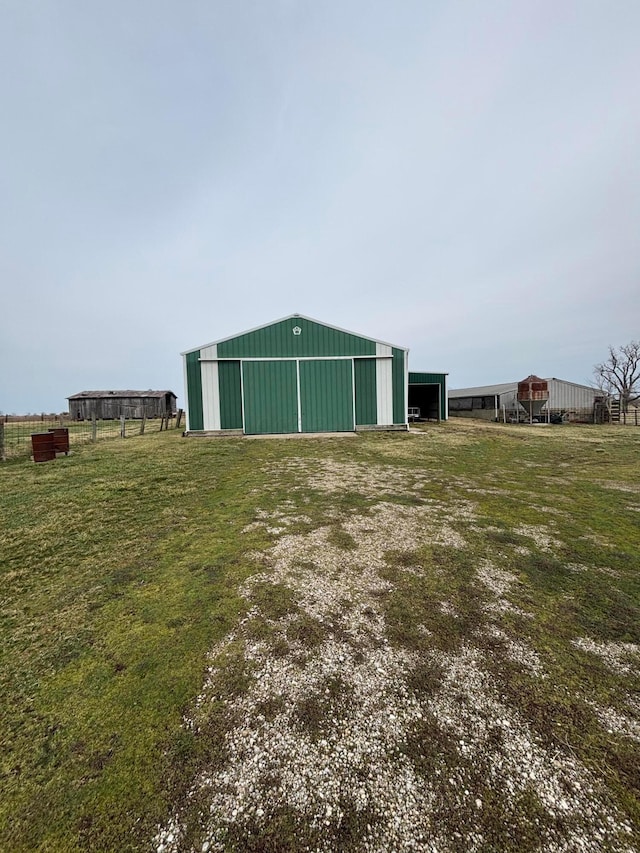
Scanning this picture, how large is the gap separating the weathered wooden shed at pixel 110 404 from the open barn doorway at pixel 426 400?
23.0 m

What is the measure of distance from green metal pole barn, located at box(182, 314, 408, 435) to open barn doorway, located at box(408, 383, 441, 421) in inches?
426

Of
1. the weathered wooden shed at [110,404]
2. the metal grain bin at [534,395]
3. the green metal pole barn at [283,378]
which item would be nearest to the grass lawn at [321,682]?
the green metal pole barn at [283,378]

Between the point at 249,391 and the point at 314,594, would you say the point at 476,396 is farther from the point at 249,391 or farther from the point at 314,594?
the point at 314,594

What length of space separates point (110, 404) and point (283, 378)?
2685cm

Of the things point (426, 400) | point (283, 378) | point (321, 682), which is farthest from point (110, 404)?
point (321, 682)

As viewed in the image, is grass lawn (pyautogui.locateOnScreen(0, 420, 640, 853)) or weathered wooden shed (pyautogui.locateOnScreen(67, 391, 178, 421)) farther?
weathered wooden shed (pyautogui.locateOnScreen(67, 391, 178, 421))

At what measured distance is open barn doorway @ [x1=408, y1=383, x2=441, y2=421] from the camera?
85.7ft

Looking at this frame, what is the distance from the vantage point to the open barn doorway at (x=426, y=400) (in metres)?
26.1

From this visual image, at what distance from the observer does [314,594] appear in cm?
334

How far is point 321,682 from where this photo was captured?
92.8 inches

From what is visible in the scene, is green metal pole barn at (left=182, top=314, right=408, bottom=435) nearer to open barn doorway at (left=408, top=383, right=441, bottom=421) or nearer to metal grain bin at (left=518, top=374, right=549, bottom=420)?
open barn doorway at (left=408, top=383, right=441, bottom=421)

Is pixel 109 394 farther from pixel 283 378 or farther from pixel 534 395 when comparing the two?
pixel 534 395

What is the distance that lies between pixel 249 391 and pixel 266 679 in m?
13.8

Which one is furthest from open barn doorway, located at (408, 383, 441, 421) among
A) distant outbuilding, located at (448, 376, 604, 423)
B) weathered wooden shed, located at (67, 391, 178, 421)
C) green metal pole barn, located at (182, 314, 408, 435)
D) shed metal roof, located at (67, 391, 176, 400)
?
shed metal roof, located at (67, 391, 176, 400)
